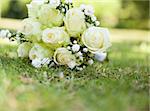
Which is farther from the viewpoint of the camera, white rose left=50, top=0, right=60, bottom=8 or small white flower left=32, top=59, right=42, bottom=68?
white rose left=50, top=0, right=60, bottom=8

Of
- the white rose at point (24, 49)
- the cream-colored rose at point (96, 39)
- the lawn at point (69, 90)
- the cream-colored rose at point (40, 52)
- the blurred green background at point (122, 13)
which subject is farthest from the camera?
the blurred green background at point (122, 13)

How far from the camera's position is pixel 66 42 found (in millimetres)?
2738

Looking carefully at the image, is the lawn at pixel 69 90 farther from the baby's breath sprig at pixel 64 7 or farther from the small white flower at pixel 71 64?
the baby's breath sprig at pixel 64 7

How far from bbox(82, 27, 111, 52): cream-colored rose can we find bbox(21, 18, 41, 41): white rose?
286 millimetres

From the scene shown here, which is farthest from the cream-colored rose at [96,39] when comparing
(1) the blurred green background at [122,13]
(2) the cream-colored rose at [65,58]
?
(1) the blurred green background at [122,13]

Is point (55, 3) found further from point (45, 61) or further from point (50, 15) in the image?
point (45, 61)

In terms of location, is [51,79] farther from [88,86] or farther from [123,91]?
[123,91]

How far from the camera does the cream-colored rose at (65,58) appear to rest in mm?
2696

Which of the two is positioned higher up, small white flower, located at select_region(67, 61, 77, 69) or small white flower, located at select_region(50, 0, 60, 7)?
small white flower, located at select_region(50, 0, 60, 7)

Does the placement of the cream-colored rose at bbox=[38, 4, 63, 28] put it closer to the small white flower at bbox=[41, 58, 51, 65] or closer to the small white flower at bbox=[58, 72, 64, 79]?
the small white flower at bbox=[41, 58, 51, 65]

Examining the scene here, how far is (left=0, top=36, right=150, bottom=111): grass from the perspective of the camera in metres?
1.74

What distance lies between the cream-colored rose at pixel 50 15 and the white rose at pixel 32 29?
59 millimetres

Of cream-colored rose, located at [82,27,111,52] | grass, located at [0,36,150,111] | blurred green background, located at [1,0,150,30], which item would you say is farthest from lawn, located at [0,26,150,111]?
blurred green background, located at [1,0,150,30]

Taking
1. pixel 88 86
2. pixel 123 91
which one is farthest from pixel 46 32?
pixel 123 91
